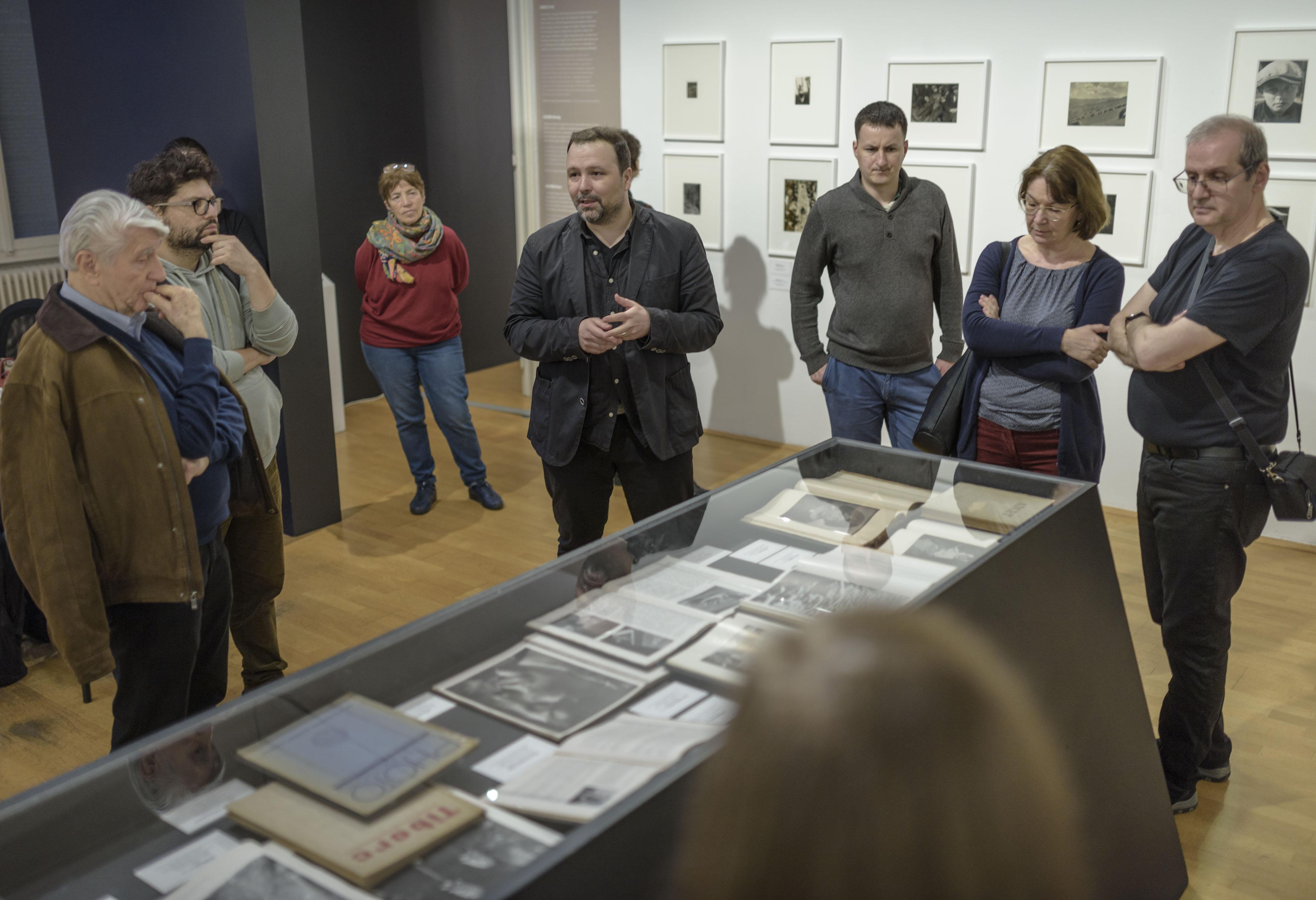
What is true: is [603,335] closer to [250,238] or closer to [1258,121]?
[250,238]

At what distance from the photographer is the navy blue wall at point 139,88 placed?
4.86 m

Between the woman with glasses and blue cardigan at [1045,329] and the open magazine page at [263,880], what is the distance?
2.48 m

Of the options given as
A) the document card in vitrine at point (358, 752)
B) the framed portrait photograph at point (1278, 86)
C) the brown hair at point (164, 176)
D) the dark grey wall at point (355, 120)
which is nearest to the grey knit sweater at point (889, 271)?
the framed portrait photograph at point (1278, 86)

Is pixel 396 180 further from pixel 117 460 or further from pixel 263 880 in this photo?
pixel 263 880

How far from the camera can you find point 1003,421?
3340 millimetres

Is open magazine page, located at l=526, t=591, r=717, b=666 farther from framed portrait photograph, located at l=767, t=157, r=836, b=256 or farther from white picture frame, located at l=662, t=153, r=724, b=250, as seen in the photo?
white picture frame, located at l=662, t=153, r=724, b=250

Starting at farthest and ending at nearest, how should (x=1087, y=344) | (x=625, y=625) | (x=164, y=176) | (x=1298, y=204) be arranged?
(x=1298, y=204), (x=164, y=176), (x=1087, y=344), (x=625, y=625)

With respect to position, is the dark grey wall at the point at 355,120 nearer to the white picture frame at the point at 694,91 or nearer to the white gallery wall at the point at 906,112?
the white gallery wall at the point at 906,112

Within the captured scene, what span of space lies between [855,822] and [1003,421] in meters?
2.74

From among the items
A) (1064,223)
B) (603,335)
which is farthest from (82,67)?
(1064,223)

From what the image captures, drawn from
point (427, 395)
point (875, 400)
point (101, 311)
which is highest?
point (101, 311)

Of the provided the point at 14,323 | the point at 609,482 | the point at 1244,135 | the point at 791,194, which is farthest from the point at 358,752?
the point at 791,194

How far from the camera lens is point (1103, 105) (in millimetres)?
5262

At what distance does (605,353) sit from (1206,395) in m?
1.80
